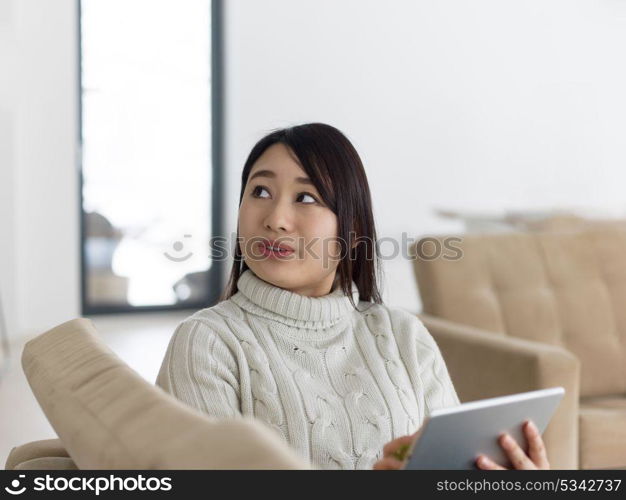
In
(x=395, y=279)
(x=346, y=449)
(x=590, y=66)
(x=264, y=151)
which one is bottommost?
(x=395, y=279)

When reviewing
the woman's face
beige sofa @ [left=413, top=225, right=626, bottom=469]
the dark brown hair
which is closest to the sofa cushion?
beige sofa @ [left=413, top=225, right=626, bottom=469]

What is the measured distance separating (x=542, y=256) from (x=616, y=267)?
26 cm

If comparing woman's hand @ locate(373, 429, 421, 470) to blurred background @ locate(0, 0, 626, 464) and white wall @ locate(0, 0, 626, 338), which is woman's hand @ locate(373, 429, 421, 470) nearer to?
blurred background @ locate(0, 0, 626, 464)

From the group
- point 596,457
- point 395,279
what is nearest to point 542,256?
point 596,457

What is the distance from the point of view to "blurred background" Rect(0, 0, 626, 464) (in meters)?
5.50

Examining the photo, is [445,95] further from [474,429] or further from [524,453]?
[474,429]

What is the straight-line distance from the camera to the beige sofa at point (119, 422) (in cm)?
63

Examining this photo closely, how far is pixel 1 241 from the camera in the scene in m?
5.23

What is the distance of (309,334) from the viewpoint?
158 cm

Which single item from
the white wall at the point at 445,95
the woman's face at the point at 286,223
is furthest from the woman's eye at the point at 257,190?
the white wall at the point at 445,95

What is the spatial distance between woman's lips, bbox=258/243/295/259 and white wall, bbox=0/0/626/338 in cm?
404

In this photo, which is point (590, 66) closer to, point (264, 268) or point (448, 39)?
point (448, 39)
